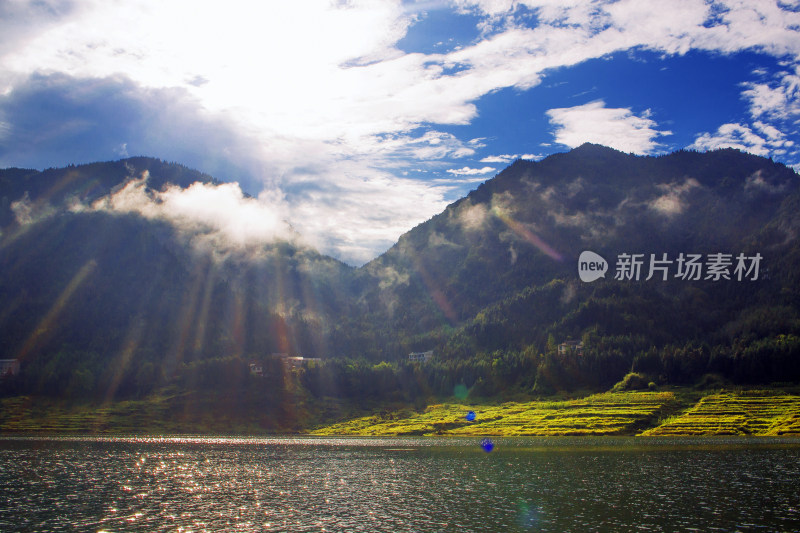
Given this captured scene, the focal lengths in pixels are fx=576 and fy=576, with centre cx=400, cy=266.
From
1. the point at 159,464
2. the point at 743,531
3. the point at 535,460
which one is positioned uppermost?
the point at 743,531

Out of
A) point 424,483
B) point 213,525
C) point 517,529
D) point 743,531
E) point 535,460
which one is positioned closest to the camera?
point 743,531

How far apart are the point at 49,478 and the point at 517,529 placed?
92.3 meters

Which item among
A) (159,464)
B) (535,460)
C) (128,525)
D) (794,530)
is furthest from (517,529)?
(159,464)

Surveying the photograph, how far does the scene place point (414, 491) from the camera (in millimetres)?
95875

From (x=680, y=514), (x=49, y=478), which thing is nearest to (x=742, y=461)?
(x=680, y=514)

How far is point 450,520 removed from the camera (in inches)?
2842

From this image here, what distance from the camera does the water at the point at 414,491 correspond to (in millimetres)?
70188

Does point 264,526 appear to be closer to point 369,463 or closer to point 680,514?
point 680,514

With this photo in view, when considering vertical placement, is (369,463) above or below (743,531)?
below

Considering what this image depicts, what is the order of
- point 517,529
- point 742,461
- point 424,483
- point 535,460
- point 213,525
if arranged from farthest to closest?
point 535,460
point 742,461
point 424,483
point 213,525
point 517,529

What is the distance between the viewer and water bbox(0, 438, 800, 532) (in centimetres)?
7019

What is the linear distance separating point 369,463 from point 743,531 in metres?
93.8

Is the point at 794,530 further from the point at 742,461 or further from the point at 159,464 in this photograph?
the point at 159,464

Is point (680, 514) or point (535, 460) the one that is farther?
point (535, 460)
